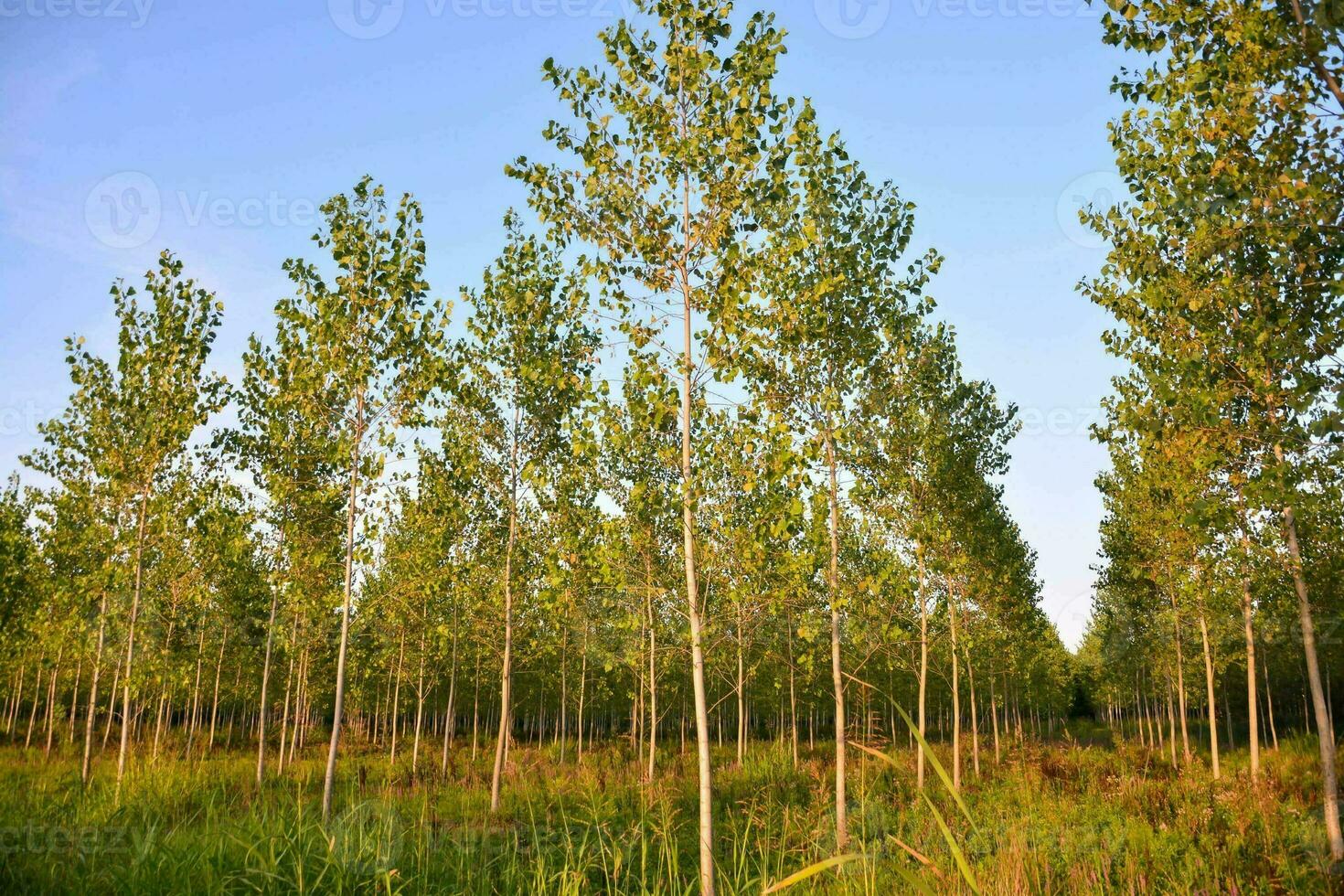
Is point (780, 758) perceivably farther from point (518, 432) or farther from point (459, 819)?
point (518, 432)

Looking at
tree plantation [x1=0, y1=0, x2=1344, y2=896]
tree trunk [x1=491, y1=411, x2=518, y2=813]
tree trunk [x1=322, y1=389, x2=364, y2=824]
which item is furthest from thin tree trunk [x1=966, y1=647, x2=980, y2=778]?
tree trunk [x1=322, y1=389, x2=364, y2=824]

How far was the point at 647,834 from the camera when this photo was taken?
454 inches

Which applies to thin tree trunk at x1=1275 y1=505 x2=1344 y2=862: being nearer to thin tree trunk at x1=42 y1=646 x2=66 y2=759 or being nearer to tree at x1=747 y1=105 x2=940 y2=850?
tree at x1=747 y1=105 x2=940 y2=850

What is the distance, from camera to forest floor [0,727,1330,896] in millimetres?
6508

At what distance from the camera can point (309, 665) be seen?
3180 cm

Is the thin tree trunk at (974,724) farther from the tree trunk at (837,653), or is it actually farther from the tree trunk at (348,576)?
the tree trunk at (348,576)

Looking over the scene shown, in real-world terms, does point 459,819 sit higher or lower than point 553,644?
lower

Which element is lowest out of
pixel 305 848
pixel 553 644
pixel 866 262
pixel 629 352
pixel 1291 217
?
pixel 305 848

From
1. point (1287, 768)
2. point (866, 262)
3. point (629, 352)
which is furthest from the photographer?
point (1287, 768)

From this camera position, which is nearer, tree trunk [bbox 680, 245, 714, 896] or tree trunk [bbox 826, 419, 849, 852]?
tree trunk [bbox 680, 245, 714, 896]

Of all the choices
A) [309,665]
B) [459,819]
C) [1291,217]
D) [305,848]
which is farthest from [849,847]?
[309,665]

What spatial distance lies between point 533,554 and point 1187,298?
515 inches
